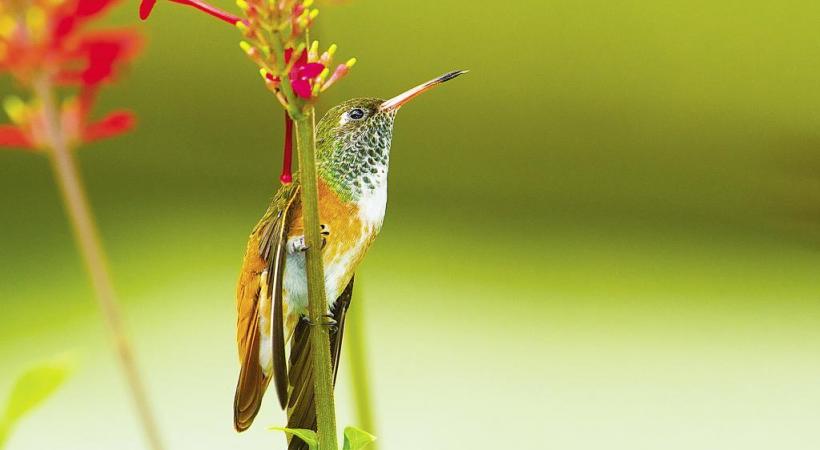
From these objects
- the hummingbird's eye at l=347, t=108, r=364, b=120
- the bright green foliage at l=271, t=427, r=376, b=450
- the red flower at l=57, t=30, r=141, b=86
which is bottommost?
the bright green foliage at l=271, t=427, r=376, b=450

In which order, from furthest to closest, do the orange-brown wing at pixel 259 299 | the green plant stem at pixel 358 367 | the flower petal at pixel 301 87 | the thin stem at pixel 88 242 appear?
the green plant stem at pixel 358 367
the orange-brown wing at pixel 259 299
the flower petal at pixel 301 87
the thin stem at pixel 88 242

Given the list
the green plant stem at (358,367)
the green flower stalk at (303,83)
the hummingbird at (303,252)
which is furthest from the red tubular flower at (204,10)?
the green plant stem at (358,367)

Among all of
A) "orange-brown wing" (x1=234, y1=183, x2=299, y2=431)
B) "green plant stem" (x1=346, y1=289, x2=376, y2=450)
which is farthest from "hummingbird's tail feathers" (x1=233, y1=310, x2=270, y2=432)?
"green plant stem" (x1=346, y1=289, x2=376, y2=450)

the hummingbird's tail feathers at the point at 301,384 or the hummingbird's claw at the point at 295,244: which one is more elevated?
the hummingbird's claw at the point at 295,244

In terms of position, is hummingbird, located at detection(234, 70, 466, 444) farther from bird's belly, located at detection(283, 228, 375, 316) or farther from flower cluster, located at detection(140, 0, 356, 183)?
flower cluster, located at detection(140, 0, 356, 183)

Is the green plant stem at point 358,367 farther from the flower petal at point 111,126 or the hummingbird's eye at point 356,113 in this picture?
the flower petal at point 111,126

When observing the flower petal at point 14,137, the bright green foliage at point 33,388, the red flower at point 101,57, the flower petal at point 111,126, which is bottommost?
the bright green foliage at point 33,388

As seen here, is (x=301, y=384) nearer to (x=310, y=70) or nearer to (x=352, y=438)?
(x=352, y=438)

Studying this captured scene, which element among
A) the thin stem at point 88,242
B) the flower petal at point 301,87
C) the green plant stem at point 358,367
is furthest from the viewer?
the green plant stem at point 358,367
